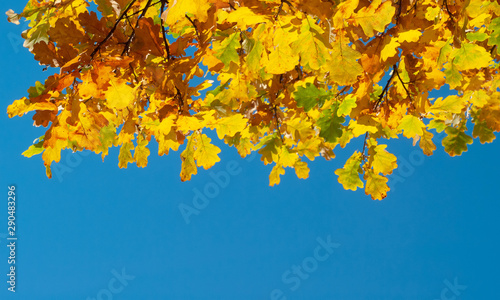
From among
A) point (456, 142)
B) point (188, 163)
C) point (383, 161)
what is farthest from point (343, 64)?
point (456, 142)

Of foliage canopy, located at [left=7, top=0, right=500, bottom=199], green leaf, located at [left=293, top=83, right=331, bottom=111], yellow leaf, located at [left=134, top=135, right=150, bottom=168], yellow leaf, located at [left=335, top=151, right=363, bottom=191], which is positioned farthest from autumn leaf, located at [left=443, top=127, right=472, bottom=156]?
yellow leaf, located at [left=134, top=135, right=150, bottom=168]

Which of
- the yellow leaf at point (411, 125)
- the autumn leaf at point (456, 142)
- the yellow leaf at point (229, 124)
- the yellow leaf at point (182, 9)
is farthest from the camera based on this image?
the autumn leaf at point (456, 142)

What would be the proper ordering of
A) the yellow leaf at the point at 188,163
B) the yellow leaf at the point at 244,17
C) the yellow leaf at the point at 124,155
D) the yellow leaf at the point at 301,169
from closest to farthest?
1. the yellow leaf at the point at 244,17
2. the yellow leaf at the point at 188,163
3. the yellow leaf at the point at 124,155
4. the yellow leaf at the point at 301,169

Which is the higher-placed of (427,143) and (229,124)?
(229,124)

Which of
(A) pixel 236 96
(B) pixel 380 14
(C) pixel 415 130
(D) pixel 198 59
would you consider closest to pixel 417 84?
(C) pixel 415 130

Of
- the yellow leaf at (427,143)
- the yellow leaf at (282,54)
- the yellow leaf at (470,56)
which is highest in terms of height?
the yellow leaf at (282,54)

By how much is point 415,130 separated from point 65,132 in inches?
53.3

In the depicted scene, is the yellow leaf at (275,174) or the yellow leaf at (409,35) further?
the yellow leaf at (275,174)

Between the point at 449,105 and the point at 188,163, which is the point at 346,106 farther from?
the point at 188,163

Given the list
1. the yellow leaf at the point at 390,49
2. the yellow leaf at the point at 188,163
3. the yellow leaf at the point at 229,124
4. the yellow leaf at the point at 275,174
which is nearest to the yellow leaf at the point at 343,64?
the yellow leaf at the point at 390,49

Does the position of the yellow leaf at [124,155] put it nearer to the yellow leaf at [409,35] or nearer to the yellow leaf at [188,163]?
the yellow leaf at [188,163]

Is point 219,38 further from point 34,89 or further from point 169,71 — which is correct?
point 34,89

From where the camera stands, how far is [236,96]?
1.95 m

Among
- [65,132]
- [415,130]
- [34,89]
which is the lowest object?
[415,130]
